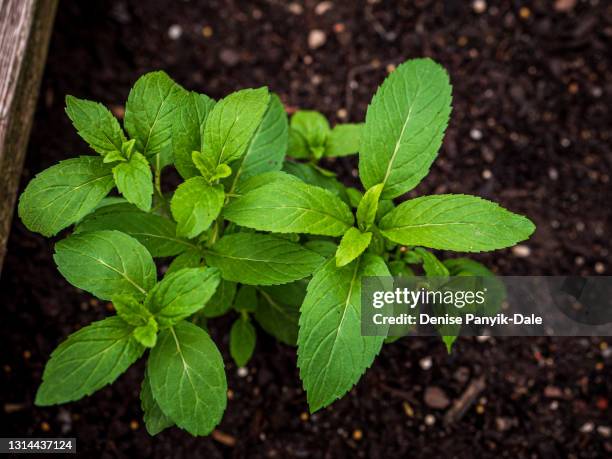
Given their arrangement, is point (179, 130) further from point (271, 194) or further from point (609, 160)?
point (609, 160)

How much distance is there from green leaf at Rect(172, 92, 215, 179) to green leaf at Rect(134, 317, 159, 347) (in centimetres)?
44

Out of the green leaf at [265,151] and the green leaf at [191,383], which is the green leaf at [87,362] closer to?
the green leaf at [191,383]

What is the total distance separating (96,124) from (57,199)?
9.8 inches

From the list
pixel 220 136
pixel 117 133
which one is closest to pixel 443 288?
pixel 220 136

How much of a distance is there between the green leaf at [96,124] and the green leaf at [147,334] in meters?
0.52

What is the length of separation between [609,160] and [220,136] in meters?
2.40

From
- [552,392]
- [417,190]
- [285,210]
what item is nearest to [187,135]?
[285,210]

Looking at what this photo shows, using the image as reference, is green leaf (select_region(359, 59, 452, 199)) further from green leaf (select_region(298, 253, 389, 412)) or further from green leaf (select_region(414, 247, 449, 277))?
green leaf (select_region(298, 253, 389, 412))

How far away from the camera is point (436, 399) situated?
A: 115 inches

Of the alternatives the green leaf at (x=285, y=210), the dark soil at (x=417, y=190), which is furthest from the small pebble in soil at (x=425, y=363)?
the green leaf at (x=285, y=210)

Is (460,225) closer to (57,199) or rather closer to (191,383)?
(191,383)

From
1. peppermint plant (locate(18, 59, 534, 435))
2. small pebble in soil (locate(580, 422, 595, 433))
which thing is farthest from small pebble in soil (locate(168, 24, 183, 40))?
small pebble in soil (locate(580, 422, 595, 433))

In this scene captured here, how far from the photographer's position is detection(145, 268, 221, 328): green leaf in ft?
5.43

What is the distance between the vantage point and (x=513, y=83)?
Result: 340 cm
